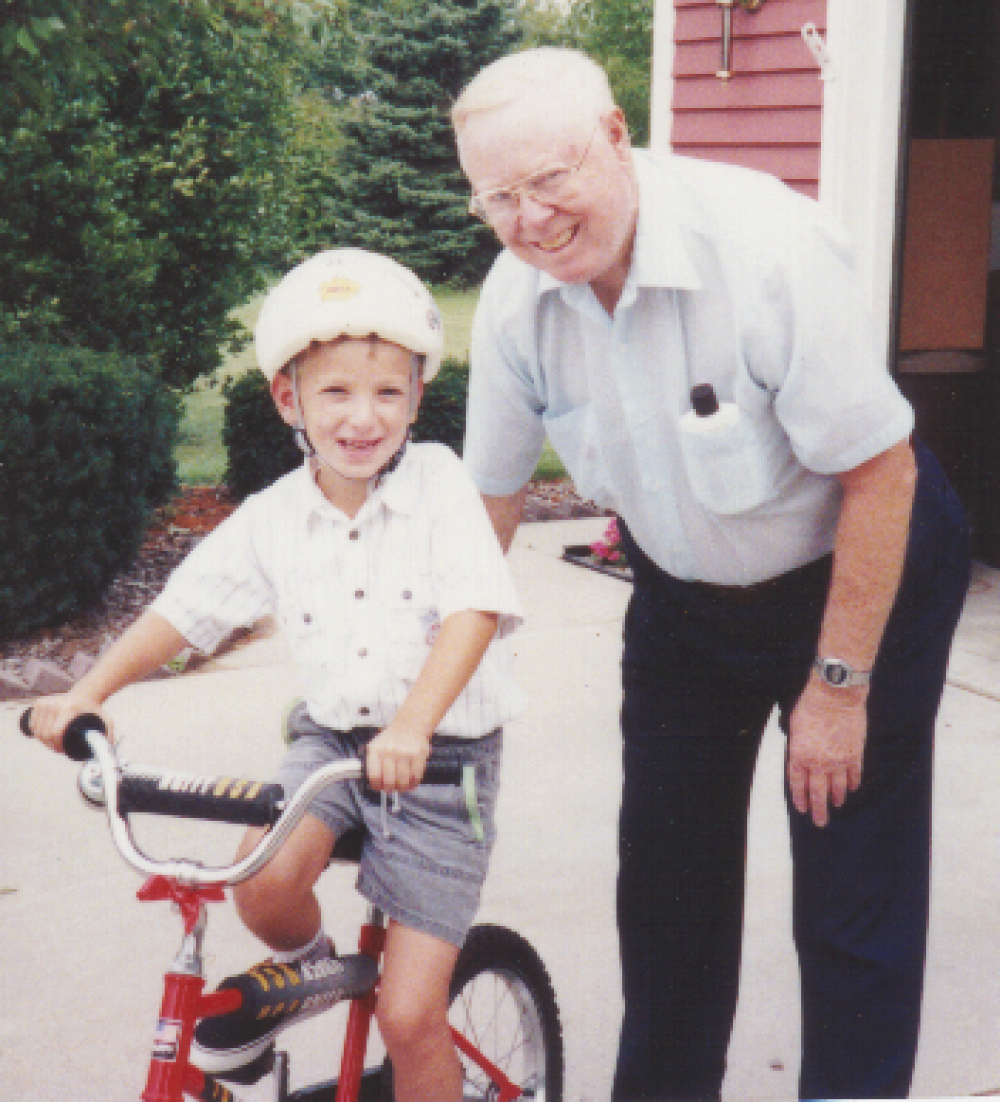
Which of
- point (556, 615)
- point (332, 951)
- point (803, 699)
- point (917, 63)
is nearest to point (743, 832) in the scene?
point (803, 699)

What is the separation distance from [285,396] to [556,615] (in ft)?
→ 13.6

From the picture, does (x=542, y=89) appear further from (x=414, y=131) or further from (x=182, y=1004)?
(x=414, y=131)

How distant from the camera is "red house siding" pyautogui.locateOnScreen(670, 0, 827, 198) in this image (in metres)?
6.07

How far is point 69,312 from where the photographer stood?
911 cm

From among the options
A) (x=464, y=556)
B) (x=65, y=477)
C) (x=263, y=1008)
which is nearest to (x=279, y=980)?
(x=263, y=1008)

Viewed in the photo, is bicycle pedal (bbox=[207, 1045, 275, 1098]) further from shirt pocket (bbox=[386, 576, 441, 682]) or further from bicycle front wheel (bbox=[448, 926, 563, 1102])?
shirt pocket (bbox=[386, 576, 441, 682])

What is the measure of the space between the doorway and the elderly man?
15.0ft

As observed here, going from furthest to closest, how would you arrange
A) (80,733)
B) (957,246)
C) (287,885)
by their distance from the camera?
1. (957,246)
2. (287,885)
3. (80,733)

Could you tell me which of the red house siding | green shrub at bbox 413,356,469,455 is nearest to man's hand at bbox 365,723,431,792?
the red house siding

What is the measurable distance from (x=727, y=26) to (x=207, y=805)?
535 centimetres

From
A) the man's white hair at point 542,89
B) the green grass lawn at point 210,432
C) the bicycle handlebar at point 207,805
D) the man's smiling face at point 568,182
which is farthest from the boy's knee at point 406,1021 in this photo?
the green grass lawn at point 210,432

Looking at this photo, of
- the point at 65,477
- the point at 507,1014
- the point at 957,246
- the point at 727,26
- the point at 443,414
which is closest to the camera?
the point at 507,1014

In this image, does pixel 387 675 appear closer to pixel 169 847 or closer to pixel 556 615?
pixel 169 847

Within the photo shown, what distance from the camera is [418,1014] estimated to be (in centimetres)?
207
